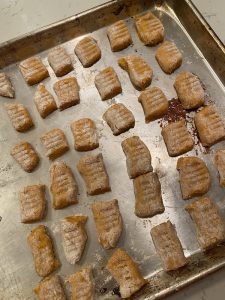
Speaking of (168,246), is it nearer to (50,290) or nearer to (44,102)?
(50,290)

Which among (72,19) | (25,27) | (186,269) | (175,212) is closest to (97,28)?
(72,19)

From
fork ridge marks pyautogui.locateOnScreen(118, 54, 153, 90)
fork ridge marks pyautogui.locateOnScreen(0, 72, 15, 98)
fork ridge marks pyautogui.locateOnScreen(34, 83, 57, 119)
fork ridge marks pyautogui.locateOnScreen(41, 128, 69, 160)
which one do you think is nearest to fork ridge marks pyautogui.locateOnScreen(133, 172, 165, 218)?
fork ridge marks pyautogui.locateOnScreen(41, 128, 69, 160)

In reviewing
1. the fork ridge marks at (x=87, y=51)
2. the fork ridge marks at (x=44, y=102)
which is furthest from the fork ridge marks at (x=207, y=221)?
the fork ridge marks at (x=87, y=51)

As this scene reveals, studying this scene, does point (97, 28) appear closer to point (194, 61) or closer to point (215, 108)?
point (194, 61)

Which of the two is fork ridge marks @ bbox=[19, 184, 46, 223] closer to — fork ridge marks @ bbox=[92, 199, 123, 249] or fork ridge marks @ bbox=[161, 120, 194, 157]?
fork ridge marks @ bbox=[92, 199, 123, 249]

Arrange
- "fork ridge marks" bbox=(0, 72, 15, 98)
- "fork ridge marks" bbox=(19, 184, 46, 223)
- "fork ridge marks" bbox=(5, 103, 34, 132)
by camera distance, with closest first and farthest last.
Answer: "fork ridge marks" bbox=(19, 184, 46, 223), "fork ridge marks" bbox=(5, 103, 34, 132), "fork ridge marks" bbox=(0, 72, 15, 98)

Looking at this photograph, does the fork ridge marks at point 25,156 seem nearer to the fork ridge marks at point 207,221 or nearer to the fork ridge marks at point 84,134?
the fork ridge marks at point 84,134
